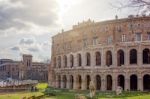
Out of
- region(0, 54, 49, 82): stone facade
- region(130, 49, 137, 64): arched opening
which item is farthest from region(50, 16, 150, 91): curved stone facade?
region(0, 54, 49, 82): stone facade

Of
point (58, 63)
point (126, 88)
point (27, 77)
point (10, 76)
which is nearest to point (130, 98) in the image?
point (126, 88)

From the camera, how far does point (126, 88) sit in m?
44.3

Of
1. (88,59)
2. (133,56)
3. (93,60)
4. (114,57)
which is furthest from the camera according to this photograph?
(88,59)

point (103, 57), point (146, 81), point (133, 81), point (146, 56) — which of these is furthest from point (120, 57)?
point (146, 81)

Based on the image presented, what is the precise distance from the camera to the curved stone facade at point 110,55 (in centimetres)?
4469

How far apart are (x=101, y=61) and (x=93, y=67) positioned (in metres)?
1.94

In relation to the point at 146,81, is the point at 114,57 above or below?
above

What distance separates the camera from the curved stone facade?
44.7 metres

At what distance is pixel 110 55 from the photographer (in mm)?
48781

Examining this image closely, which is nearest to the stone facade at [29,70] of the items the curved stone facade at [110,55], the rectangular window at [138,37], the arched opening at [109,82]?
the curved stone facade at [110,55]

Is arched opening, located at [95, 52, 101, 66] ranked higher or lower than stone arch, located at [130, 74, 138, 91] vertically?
higher

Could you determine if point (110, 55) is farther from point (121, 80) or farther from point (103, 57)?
point (121, 80)

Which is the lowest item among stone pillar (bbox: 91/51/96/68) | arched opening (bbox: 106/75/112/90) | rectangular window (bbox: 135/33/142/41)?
arched opening (bbox: 106/75/112/90)

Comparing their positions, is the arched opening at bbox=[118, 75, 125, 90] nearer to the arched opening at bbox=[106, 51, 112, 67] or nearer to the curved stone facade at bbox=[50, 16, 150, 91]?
the curved stone facade at bbox=[50, 16, 150, 91]
